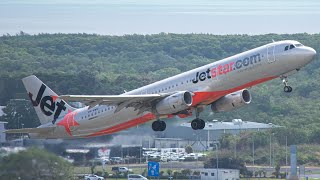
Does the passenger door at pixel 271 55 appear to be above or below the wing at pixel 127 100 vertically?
above

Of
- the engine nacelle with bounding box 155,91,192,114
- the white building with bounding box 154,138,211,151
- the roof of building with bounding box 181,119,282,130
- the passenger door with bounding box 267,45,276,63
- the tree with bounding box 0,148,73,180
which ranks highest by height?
the passenger door with bounding box 267,45,276,63

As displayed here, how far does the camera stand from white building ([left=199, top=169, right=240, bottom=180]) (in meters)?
67.1

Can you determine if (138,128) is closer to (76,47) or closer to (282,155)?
(282,155)

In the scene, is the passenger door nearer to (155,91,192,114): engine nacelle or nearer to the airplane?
the airplane

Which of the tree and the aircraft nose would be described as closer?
the tree

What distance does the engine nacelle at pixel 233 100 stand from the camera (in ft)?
208

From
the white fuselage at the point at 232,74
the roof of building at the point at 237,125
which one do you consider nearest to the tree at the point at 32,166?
the white fuselage at the point at 232,74

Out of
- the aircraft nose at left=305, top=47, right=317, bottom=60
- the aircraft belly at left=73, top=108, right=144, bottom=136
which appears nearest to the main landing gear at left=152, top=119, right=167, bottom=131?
the aircraft belly at left=73, top=108, right=144, bottom=136

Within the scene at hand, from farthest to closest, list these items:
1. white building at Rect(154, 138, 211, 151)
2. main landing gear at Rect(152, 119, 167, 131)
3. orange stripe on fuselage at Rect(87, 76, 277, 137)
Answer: white building at Rect(154, 138, 211, 151)
main landing gear at Rect(152, 119, 167, 131)
orange stripe on fuselage at Rect(87, 76, 277, 137)

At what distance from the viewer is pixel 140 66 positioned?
160 metres

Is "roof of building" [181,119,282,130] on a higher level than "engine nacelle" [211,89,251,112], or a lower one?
higher

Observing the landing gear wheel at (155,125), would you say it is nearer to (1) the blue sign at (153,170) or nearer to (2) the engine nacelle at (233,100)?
(1) the blue sign at (153,170)

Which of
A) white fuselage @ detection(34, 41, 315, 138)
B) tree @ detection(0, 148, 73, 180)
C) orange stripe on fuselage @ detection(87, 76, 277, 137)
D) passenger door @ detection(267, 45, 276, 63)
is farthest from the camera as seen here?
orange stripe on fuselage @ detection(87, 76, 277, 137)

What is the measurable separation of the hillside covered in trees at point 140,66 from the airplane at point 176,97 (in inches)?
591
